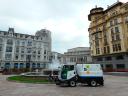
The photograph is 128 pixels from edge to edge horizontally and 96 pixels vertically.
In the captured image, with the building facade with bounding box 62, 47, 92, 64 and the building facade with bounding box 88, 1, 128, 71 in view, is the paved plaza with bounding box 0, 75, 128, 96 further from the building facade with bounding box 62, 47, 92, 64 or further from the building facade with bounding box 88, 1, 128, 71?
the building facade with bounding box 62, 47, 92, 64

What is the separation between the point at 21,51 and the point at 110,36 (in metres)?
43.0

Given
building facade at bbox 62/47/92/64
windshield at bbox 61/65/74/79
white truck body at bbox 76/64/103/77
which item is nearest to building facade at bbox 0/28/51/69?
building facade at bbox 62/47/92/64

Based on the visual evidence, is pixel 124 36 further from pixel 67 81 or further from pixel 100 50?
pixel 67 81

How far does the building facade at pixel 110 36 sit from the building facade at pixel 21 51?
29.8 metres

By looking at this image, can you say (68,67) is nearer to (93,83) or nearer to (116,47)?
(93,83)

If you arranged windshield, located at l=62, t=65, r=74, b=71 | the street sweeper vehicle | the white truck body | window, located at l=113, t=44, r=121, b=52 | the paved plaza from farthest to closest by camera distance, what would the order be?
window, located at l=113, t=44, r=121, b=52
the white truck body
windshield, located at l=62, t=65, r=74, b=71
the street sweeper vehicle
the paved plaza

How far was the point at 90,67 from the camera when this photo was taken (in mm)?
18547

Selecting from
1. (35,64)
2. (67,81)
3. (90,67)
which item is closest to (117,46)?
(90,67)

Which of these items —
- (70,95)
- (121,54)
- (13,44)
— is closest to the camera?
(70,95)

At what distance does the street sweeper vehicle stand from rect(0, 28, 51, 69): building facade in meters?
51.1

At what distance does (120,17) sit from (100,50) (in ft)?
44.4

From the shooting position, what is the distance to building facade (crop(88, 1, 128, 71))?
41.5 metres

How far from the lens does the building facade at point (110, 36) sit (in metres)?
41.5

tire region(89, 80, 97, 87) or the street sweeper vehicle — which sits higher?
the street sweeper vehicle
